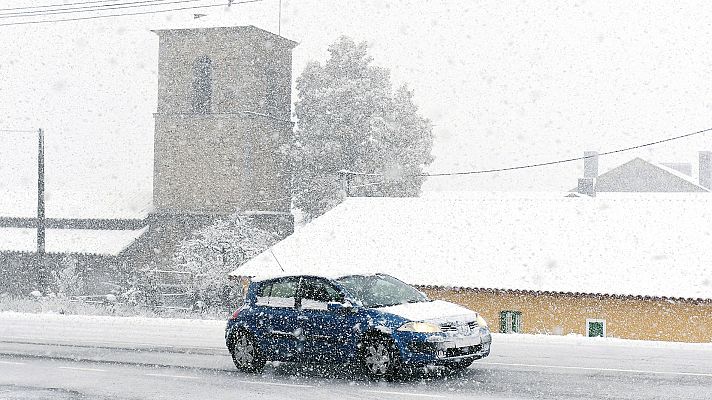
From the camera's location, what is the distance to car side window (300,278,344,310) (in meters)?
15.4

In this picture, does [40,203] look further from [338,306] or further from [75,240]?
[338,306]

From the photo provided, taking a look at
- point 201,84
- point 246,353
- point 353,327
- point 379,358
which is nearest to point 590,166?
point 201,84

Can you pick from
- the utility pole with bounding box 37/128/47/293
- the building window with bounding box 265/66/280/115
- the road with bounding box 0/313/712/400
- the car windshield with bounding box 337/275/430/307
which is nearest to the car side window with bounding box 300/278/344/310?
the car windshield with bounding box 337/275/430/307

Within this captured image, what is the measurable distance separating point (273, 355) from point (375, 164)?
1857 inches

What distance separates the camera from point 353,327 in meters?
14.9

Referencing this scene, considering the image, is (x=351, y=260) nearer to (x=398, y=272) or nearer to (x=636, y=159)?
(x=398, y=272)

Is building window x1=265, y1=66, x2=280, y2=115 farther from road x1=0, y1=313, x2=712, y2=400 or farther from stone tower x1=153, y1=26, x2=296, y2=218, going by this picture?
road x1=0, y1=313, x2=712, y2=400

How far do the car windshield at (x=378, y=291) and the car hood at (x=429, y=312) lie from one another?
0.31 m

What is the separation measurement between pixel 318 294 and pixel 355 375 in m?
1.34

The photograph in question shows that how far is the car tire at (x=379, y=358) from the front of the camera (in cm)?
1442

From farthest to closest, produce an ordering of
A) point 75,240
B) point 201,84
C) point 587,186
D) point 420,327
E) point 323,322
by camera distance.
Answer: point 587,186, point 75,240, point 201,84, point 323,322, point 420,327

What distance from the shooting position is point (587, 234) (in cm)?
3744

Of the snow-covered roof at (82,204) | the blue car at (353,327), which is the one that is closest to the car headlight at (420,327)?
the blue car at (353,327)

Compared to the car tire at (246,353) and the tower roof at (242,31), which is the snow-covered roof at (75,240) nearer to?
the tower roof at (242,31)
